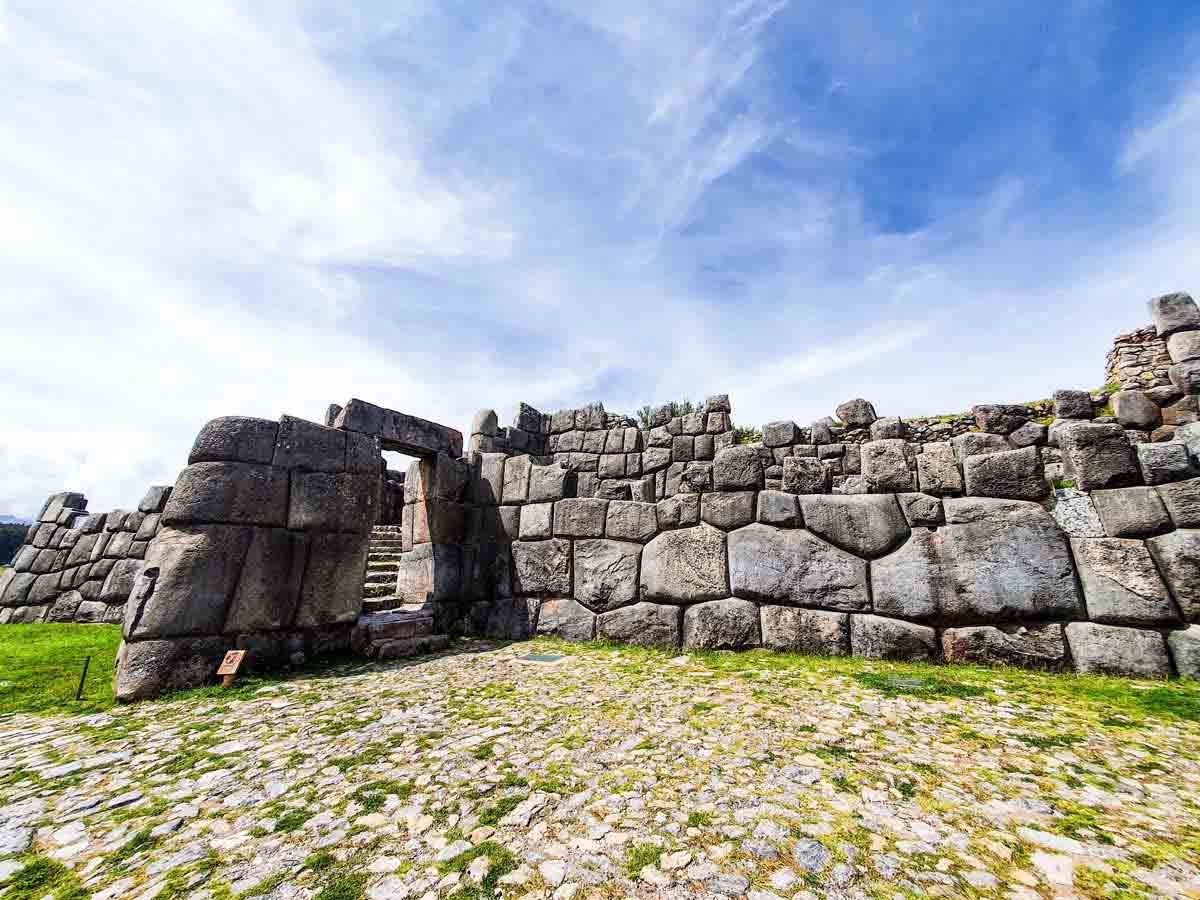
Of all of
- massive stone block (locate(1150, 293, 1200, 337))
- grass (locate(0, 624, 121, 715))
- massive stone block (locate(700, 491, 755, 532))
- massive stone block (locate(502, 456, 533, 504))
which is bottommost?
grass (locate(0, 624, 121, 715))

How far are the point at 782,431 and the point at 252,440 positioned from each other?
374 inches

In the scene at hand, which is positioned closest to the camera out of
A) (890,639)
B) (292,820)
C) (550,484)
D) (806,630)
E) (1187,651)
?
(292,820)

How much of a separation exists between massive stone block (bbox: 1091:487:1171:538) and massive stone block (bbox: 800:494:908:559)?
5.12ft

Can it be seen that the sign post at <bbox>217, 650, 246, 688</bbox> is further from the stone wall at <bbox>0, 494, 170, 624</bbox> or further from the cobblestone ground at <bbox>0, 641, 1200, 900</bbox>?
the stone wall at <bbox>0, 494, 170, 624</bbox>

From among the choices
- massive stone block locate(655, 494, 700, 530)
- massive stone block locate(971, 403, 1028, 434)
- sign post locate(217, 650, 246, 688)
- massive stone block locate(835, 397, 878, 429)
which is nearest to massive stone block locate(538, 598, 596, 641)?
massive stone block locate(655, 494, 700, 530)

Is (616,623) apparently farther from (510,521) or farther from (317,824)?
(317,824)

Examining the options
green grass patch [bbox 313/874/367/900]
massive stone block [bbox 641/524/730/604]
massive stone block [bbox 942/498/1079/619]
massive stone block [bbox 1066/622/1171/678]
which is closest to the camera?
green grass patch [bbox 313/874/367/900]

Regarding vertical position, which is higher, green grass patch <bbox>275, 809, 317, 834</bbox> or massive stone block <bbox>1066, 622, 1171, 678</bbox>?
massive stone block <bbox>1066, 622, 1171, 678</bbox>

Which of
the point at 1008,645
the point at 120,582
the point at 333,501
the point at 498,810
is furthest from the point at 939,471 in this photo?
the point at 120,582

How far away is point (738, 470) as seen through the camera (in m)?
5.74

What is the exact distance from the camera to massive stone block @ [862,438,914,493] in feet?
16.7

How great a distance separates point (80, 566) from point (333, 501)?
9.51 m

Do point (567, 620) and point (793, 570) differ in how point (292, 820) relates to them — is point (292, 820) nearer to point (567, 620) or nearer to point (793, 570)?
point (567, 620)

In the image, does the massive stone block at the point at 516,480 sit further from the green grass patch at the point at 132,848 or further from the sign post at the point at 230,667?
the green grass patch at the point at 132,848
